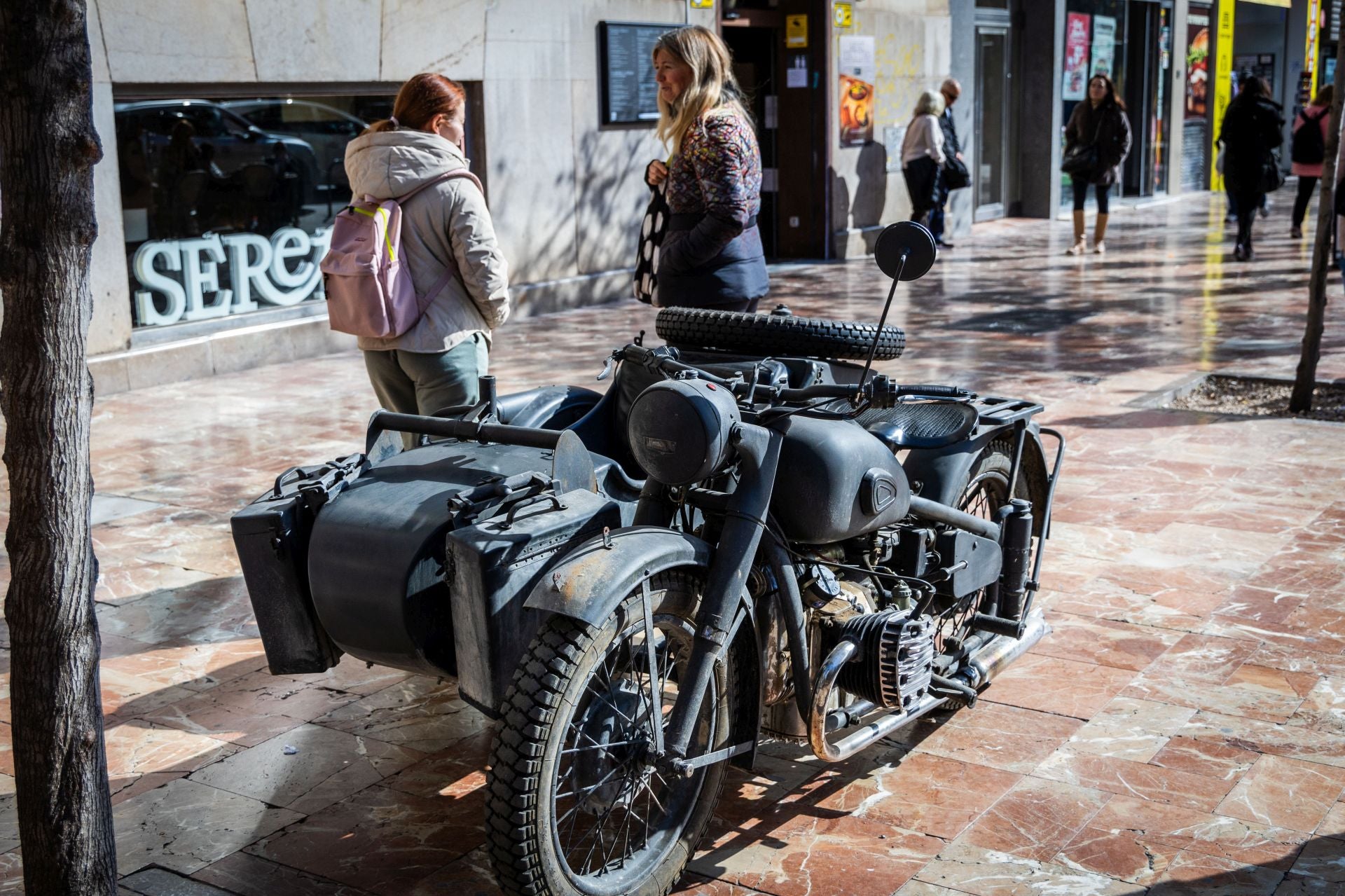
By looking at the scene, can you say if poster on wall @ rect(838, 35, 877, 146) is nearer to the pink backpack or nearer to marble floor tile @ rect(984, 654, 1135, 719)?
the pink backpack

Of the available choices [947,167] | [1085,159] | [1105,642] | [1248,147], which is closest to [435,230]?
[1105,642]

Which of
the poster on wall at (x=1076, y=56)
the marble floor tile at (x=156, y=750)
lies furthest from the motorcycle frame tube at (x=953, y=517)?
the poster on wall at (x=1076, y=56)

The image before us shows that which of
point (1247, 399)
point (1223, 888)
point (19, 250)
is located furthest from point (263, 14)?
point (1223, 888)

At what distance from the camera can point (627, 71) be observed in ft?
42.5

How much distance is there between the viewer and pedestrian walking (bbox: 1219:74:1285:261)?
1524 cm

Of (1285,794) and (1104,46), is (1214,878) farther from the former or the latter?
(1104,46)

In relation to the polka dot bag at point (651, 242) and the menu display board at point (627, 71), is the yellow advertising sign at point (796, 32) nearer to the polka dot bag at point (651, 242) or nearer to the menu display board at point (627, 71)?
the menu display board at point (627, 71)

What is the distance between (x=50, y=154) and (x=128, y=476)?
4771 millimetres

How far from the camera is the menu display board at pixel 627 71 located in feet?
41.8

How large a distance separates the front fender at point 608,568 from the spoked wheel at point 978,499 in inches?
42.9

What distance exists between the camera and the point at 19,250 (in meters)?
2.49

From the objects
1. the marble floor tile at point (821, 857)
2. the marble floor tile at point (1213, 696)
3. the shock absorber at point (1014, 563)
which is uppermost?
the shock absorber at point (1014, 563)

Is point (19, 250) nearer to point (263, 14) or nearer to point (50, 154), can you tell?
point (50, 154)

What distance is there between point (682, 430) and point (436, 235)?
7.11 ft
